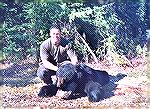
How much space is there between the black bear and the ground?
90 millimetres

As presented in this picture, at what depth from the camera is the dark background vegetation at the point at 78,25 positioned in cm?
566

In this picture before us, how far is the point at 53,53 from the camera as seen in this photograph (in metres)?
5.63

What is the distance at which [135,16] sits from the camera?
587cm

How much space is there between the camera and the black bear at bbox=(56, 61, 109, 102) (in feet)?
18.3

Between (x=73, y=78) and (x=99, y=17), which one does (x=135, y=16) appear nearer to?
(x=99, y=17)

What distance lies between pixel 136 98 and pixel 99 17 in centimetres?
130

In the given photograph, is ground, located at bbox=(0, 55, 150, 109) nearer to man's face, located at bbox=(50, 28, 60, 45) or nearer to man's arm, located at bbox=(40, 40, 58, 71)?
man's arm, located at bbox=(40, 40, 58, 71)

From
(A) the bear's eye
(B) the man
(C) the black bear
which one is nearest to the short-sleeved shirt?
(B) the man

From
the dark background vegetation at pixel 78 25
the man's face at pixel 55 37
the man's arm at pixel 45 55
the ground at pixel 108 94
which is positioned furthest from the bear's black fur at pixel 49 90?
the man's face at pixel 55 37

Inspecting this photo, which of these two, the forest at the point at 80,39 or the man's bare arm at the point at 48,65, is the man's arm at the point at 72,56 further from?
the man's bare arm at the point at 48,65

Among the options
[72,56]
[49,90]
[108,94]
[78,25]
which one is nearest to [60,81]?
[49,90]

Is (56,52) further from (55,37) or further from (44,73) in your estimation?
(44,73)

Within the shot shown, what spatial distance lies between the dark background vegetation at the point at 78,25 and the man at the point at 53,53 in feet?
0.28

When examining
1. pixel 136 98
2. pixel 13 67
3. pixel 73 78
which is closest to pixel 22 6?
pixel 13 67
